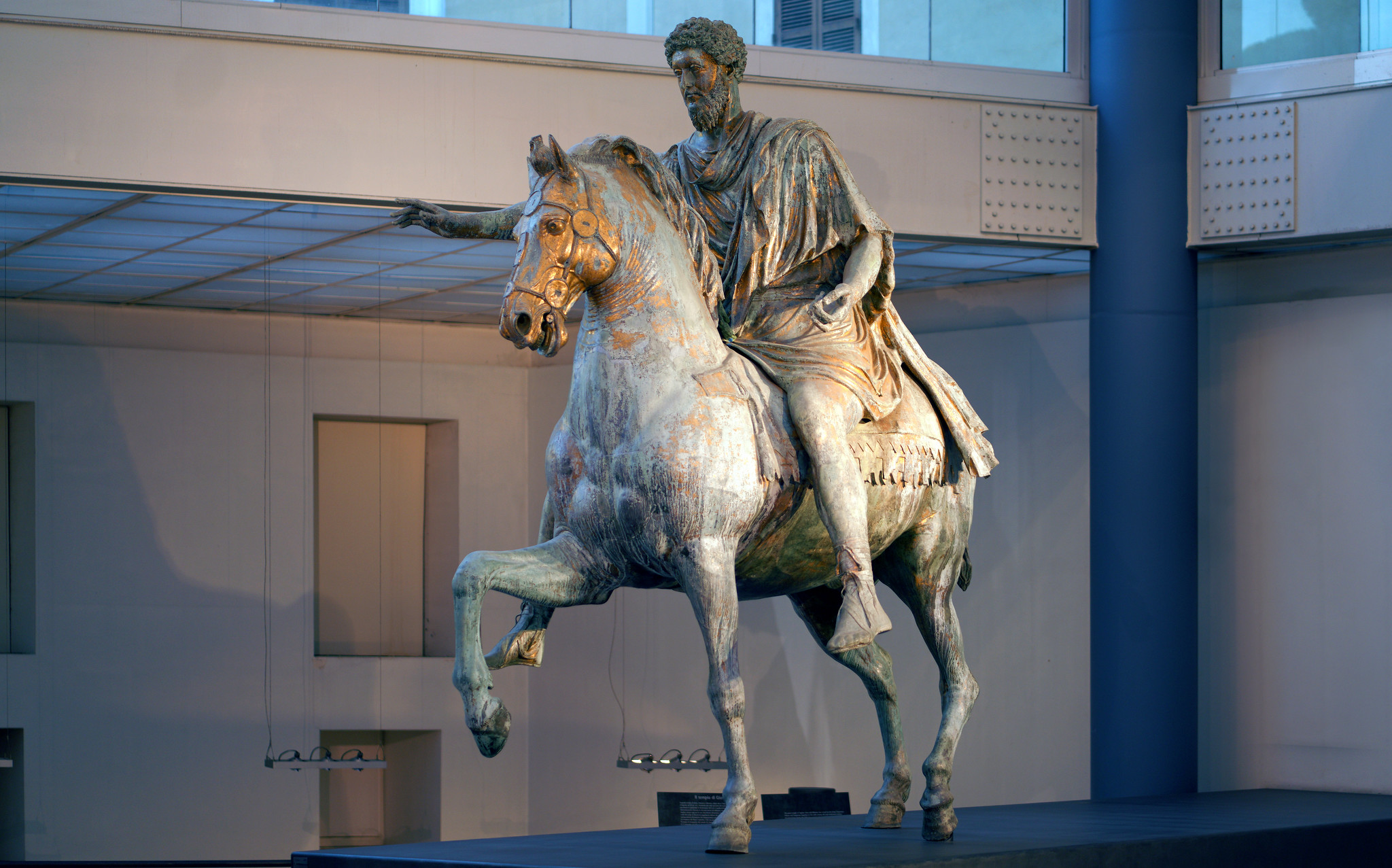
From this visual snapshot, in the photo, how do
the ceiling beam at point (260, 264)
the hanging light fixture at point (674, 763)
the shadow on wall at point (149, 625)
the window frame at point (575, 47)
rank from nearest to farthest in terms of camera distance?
the window frame at point (575, 47), the ceiling beam at point (260, 264), the hanging light fixture at point (674, 763), the shadow on wall at point (149, 625)

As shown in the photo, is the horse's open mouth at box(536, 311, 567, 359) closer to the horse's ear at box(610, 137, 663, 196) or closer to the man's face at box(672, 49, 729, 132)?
the horse's ear at box(610, 137, 663, 196)

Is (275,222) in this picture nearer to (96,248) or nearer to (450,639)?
(96,248)

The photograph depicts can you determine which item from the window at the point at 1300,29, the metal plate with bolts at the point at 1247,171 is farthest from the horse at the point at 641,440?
the window at the point at 1300,29

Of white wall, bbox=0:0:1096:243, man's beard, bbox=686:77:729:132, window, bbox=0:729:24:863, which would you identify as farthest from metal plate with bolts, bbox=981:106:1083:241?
window, bbox=0:729:24:863

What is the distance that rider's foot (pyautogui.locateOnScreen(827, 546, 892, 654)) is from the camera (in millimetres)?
4281

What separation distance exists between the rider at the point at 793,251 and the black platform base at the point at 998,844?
0.62m

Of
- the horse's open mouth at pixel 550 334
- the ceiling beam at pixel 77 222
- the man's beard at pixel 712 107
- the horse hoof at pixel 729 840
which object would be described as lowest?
the horse hoof at pixel 729 840

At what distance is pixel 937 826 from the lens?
4.93m

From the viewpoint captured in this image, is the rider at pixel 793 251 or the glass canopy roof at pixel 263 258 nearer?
the rider at pixel 793 251

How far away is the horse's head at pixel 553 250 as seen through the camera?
163 inches

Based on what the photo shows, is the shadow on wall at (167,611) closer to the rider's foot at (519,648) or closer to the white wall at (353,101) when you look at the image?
the white wall at (353,101)

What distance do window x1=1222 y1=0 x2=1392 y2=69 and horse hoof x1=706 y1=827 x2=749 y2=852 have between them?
20.5 ft

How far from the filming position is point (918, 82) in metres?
8.77

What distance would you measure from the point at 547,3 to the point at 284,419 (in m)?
5.08
